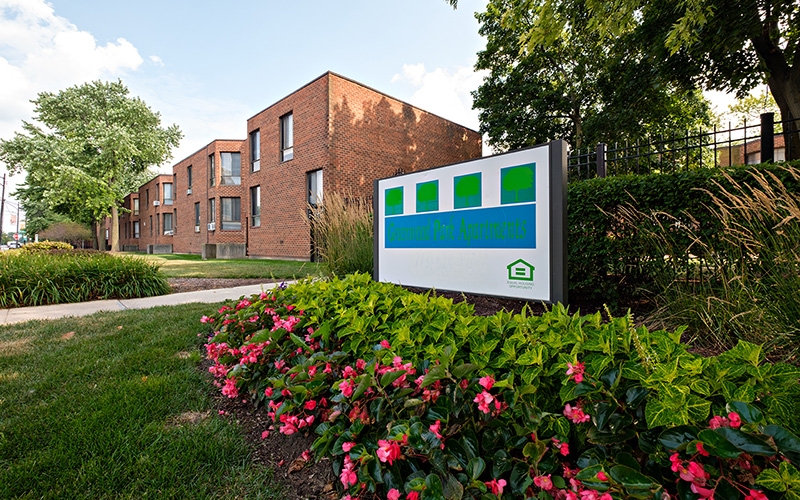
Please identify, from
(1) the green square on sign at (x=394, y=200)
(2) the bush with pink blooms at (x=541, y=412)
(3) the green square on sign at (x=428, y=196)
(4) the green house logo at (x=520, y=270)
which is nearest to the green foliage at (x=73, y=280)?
(1) the green square on sign at (x=394, y=200)

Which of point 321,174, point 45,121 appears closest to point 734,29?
point 321,174

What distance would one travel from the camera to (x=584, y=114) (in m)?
18.6

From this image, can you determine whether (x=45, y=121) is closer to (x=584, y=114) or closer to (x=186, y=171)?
(x=186, y=171)

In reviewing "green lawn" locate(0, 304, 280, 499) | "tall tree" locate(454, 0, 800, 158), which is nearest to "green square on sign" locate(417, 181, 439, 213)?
"green lawn" locate(0, 304, 280, 499)

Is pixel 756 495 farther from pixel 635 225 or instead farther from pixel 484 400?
pixel 635 225

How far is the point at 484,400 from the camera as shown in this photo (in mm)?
1268

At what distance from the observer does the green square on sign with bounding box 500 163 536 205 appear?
9.53 feet

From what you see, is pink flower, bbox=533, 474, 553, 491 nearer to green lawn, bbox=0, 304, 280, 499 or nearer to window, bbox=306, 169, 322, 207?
green lawn, bbox=0, 304, 280, 499

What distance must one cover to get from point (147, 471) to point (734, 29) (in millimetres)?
10918

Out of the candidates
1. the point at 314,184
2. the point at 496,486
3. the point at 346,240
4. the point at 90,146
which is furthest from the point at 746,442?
the point at 90,146

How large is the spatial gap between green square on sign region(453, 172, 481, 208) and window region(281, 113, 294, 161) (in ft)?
44.4

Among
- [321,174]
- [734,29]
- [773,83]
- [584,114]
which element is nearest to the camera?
[734,29]

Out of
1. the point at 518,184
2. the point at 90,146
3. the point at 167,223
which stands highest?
the point at 90,146

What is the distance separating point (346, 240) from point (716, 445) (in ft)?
15.0
